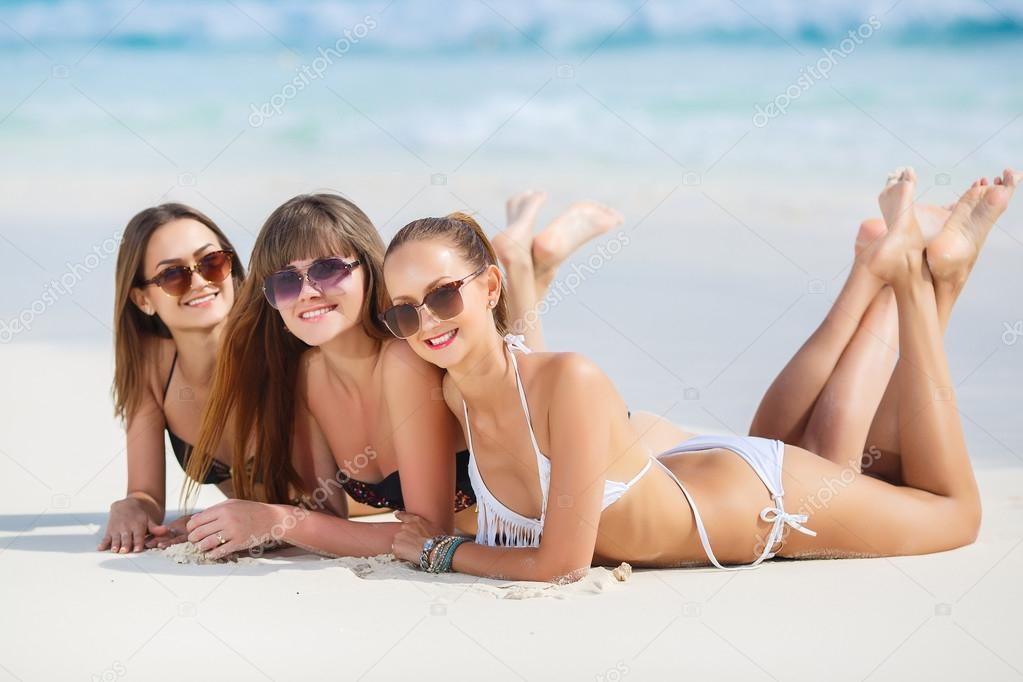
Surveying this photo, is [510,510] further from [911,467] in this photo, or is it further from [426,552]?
[911,467]

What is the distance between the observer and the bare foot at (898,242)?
4730 millimetres

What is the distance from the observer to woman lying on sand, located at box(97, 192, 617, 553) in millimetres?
4742

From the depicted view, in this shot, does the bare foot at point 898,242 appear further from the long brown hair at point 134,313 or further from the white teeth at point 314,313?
the long brown hair at point 134,313

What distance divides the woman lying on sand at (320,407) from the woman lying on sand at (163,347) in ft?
0.41

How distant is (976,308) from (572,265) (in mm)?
3841

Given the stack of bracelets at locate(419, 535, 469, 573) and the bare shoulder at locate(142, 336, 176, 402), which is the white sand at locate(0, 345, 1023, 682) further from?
the bare shoulder at locate(142, 336, 176, 402)

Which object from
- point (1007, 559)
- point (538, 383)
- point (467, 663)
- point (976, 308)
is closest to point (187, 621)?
point (467, 663)

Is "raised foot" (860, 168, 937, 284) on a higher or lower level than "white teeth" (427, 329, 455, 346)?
higher

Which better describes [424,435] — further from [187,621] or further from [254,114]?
[254,114]

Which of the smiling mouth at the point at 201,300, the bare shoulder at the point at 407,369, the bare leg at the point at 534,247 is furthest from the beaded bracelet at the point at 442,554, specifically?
the smiling mouth at the point at 201,300

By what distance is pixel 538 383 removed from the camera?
12.8ft

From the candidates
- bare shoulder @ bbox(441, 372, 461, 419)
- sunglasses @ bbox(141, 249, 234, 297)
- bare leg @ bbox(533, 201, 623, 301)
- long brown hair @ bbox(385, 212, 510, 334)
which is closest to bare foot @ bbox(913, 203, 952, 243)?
bare leg @ bbox(533, 201, 623, 301)

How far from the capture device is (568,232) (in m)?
6.06

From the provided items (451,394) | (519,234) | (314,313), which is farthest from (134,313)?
(519,234)
